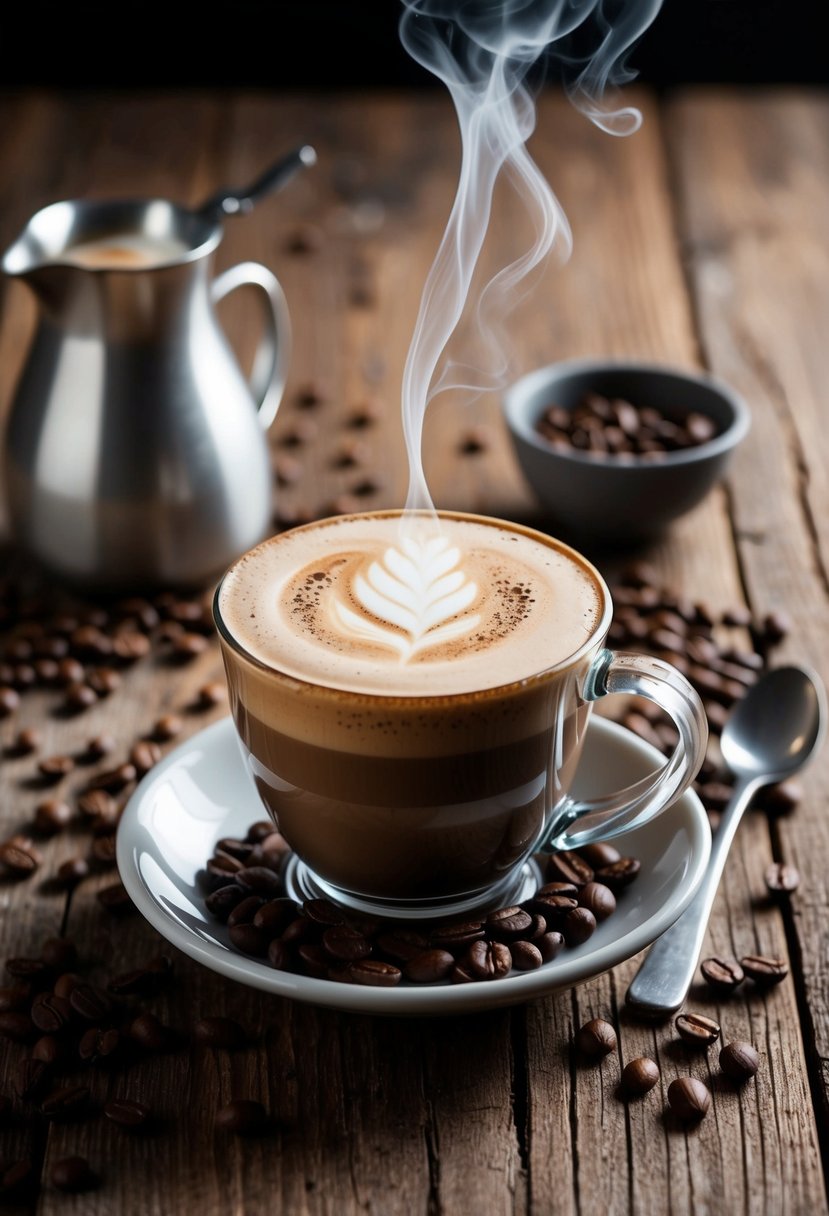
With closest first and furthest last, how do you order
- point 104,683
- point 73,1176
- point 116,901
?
point 73,1176 → point 116,901 → point 104,683

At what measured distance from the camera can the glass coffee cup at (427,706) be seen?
1.09m

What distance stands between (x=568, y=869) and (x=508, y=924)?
13 cm

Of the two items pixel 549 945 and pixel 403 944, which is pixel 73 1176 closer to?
pixel 403 944

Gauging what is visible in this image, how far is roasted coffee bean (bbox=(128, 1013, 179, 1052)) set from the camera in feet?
3.71

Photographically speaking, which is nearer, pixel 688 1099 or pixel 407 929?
pixel 688 1099

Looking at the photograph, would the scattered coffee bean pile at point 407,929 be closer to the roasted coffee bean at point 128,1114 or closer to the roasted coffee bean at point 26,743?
the roasted coffee bean at point 128,1114

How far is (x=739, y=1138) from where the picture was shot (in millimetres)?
1056

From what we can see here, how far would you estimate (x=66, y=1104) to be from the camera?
107 cm

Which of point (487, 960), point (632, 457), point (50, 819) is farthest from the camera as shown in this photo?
point (632, 457)

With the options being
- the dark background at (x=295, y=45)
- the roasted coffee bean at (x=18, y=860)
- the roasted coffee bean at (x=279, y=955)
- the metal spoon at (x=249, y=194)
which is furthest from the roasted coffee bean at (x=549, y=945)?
the dark background at (x=295, y=45)

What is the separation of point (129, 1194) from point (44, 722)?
2.53 ft

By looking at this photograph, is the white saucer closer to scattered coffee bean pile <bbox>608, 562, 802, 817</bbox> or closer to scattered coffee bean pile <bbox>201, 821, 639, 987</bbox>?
scattered coffee bean pile <bbox>201, 821, 639, 987</bbox>

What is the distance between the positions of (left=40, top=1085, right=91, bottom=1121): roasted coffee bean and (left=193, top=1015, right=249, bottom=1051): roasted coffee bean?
4.2 inches

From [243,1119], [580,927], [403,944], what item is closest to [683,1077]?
[580,927]
